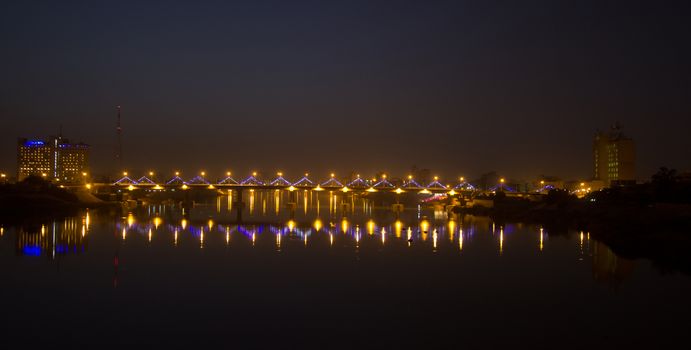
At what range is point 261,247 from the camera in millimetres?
25984

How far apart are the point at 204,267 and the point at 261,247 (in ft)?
19.4

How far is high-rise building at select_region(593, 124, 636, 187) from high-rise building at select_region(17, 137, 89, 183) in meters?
84.6

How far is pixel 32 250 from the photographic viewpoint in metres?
23.6

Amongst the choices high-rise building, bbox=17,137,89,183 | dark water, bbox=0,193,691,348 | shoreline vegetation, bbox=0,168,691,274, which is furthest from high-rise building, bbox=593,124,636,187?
high-rise building, bbox=17,137,89,183

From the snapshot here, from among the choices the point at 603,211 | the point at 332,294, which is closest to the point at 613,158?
the point at 603,211

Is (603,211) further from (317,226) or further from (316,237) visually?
(316,237)

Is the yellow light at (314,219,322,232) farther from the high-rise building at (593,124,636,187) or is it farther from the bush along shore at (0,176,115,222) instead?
the high-rise building at (593,124,636,187)

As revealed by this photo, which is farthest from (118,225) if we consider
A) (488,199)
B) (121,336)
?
(488,199)

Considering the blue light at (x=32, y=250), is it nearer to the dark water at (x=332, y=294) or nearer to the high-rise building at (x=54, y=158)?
the dark water at (x=332, y=294)

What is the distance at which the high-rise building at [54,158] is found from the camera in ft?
367

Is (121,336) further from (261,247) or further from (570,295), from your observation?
(261,247)

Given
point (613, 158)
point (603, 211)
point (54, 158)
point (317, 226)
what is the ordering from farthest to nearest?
point (54, 158) → point (613, 158) → point (317, 226) → point (603, 211)

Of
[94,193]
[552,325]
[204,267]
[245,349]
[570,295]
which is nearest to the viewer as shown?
[245,349]

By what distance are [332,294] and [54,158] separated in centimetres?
11197
